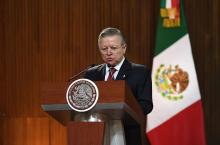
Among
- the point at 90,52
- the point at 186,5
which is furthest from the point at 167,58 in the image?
the point at 90,52

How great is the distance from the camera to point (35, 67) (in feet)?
15.9

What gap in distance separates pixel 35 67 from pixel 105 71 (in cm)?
261

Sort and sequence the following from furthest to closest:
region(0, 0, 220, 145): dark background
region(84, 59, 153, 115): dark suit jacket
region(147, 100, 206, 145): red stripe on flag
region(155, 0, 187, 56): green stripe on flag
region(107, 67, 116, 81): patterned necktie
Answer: region(0, 0, 220, 145): dark background
region(155, 0, 187, 56): green stripe on flag
region(147, 100, 206, 145): red stripe on flag
region(107, 67, 116, 81): patterned necktie
region(84, 59, 153, 115): dark suit jacket

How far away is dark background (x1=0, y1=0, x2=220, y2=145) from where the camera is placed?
14.1 ft

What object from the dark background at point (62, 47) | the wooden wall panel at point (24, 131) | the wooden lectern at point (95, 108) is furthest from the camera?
the wooden wall panel at point (24, 131)

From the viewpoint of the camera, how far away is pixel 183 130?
4.08m

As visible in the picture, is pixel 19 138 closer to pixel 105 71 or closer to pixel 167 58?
pixel 167 58

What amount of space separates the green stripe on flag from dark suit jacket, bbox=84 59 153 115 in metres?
1.89

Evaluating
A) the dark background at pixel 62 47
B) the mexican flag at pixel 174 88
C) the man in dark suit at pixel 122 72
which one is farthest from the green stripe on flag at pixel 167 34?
the man in dark suit at pixel 122 72

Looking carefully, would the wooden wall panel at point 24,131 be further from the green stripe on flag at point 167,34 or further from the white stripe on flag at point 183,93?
the green stripe on flag at point 167,34

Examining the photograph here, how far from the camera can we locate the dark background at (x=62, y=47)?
14.1 feet

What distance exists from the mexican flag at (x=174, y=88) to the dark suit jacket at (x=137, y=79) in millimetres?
1820

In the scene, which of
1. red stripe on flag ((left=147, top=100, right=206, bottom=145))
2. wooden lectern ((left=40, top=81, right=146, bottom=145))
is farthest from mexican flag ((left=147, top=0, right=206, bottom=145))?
wooden lectern ((left=40, top=81, right=146, bottom=145))

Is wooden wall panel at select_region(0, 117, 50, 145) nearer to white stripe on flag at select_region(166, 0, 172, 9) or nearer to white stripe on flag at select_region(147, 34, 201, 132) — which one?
white stripe on flag at select_region(147, 34, 201, 132)
